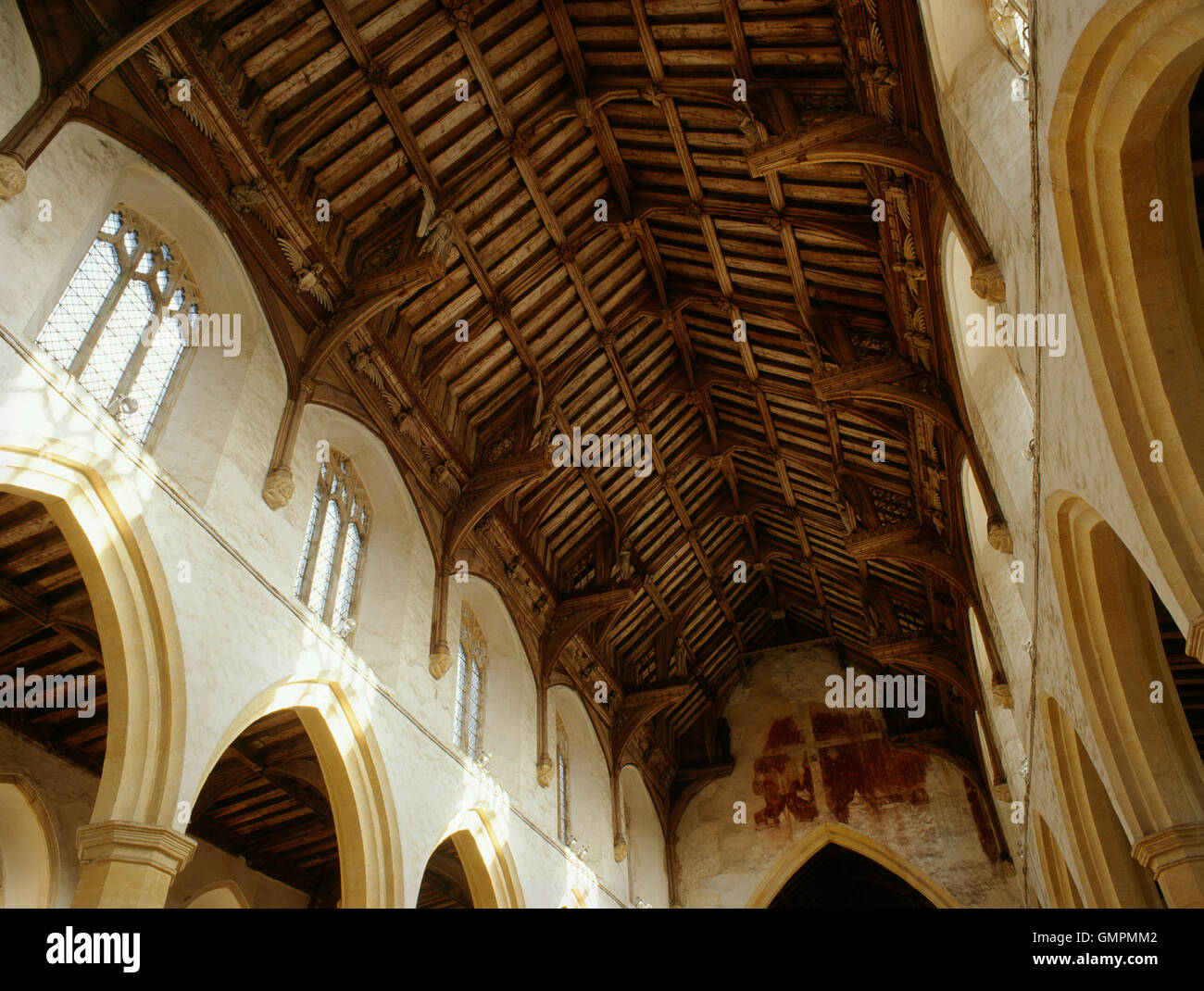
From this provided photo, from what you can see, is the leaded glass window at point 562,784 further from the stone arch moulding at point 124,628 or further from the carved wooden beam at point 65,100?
the carved wooden beam at point 65,100

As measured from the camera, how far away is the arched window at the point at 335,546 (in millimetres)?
9922

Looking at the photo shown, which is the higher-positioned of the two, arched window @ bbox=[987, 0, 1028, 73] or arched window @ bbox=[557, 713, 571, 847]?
arched window @ bbox=[987, 0, 1028, 73]

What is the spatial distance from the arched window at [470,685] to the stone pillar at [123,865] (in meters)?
5.57

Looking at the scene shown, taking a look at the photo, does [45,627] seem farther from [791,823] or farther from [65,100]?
[791,823]

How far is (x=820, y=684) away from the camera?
2136 centimetres

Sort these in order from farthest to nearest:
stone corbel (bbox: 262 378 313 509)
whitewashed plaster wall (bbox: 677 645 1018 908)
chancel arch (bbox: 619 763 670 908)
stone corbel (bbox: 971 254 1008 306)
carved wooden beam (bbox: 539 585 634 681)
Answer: whitewashed plaster wall (bbox: 677 645 1018 908) < chancel arch (bbox: 619 763 670 908) < carved wooden beam (bbox: 539 585 634 681) < stone corbel (bbox: 262 378 313 509) < stone corbel (bbox: 971 254 1008 306)

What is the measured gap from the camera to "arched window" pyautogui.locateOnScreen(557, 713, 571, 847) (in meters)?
14.9

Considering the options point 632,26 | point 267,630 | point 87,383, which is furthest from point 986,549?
point 87,383

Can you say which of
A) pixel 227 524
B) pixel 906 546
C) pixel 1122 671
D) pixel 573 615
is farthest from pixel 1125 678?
pixel 573 615

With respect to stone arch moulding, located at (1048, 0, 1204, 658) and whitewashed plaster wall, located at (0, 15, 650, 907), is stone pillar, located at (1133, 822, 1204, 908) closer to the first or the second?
stone arch moulding, located at (1048, 0, 1204, 658)

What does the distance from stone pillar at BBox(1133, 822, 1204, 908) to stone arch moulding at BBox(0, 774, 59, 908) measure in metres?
10.8

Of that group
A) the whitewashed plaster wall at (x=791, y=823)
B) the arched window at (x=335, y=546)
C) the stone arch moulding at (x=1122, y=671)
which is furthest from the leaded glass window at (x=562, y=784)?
the stone arch moulding at (x=1122, y=671)

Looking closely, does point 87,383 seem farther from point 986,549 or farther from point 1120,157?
point 986,549

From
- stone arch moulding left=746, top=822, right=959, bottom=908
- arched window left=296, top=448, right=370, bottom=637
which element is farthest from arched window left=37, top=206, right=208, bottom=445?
stone arch moulding left=746, top=822, right=959, bottom=908
